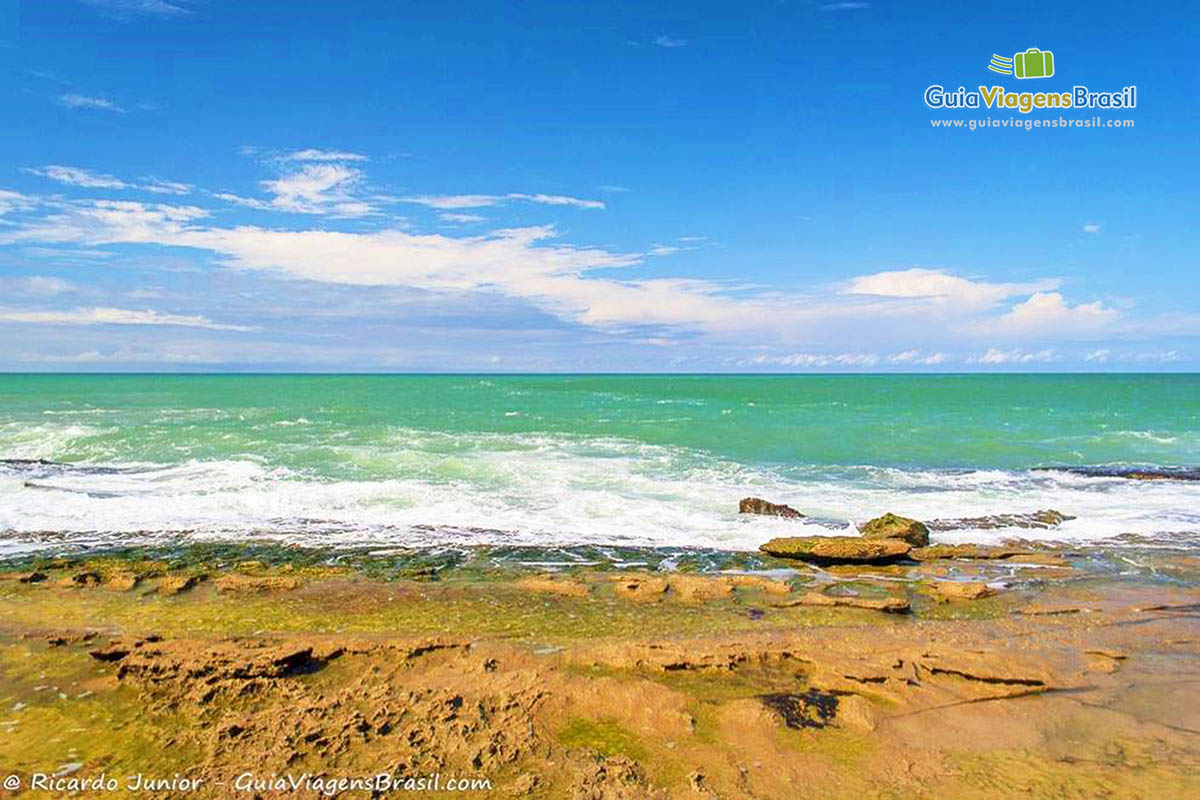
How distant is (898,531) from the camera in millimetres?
13344

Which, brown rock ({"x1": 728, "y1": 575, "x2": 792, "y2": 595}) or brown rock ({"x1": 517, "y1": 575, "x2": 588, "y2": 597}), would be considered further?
brown rock ({"x1": 728, "y1": 575, "x2": 792, "y2": 595})

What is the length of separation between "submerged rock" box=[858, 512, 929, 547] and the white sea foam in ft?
3.19

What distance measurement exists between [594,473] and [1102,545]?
13.7 m

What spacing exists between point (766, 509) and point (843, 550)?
13.7 ft

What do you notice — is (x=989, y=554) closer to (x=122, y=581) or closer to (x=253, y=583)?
(x=253, y=583)

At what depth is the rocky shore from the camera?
5.21 m

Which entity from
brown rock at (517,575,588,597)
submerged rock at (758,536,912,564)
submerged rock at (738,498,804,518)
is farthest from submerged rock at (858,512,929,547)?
brown rock at (517,575,588,597)

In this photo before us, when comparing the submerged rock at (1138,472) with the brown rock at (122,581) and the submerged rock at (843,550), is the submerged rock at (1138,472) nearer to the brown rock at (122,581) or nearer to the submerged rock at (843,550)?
the submerged rock at (843,550)

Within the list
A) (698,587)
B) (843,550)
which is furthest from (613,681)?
(843,550)

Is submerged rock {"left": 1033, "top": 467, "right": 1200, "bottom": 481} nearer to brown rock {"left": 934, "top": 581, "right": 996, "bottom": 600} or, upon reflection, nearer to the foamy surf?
the foamy surf

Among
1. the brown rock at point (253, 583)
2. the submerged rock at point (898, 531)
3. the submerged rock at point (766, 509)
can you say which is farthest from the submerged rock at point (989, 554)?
the brown rock at point (253, 583)

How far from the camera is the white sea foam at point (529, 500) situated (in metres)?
14.2

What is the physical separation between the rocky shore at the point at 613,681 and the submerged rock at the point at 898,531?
2.18 meters

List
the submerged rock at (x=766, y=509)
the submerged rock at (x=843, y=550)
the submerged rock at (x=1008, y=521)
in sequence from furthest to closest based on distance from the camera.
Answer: the submerged rock at (x=766, y=509) → the submerged rock at (x=1008, y=521) → the submerged rock at (x=843, y=550)
